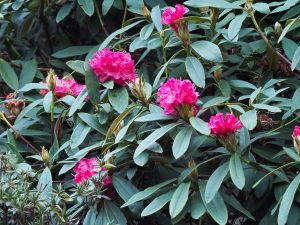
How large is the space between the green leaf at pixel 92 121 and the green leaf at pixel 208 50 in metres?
0.37

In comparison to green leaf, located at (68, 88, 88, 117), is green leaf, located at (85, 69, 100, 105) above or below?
above

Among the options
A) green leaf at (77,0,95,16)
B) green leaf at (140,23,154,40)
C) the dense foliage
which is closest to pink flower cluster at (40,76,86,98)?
the dense foliage

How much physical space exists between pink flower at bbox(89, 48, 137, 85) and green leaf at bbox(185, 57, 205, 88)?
0.17 m

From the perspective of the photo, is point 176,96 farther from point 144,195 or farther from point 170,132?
point 144,195

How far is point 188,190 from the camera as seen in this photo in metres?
1.82

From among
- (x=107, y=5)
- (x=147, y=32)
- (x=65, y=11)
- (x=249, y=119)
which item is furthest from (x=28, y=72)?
(x=249, y=119)

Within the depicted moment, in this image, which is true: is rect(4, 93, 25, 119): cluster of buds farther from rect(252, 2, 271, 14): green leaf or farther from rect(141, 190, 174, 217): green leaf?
rect(252, 2, 271, 14): green leaf

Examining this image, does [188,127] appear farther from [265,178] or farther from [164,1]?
[164,1]

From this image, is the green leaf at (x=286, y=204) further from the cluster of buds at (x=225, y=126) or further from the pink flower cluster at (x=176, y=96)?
the pink flower cluster at (x=176, y=96)

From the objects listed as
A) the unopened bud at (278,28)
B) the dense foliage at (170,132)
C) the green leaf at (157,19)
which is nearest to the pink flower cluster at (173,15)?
the dense foliage at (170,132)

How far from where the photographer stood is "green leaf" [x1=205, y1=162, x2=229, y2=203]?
5.72ft

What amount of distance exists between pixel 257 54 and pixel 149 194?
72 cm

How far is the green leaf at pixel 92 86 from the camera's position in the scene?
2014 millimetres

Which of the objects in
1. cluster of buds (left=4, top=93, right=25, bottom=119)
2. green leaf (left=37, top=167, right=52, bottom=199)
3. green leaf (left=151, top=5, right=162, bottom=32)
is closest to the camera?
green leaf (left=37, top=167, right=52, bottom=199)
